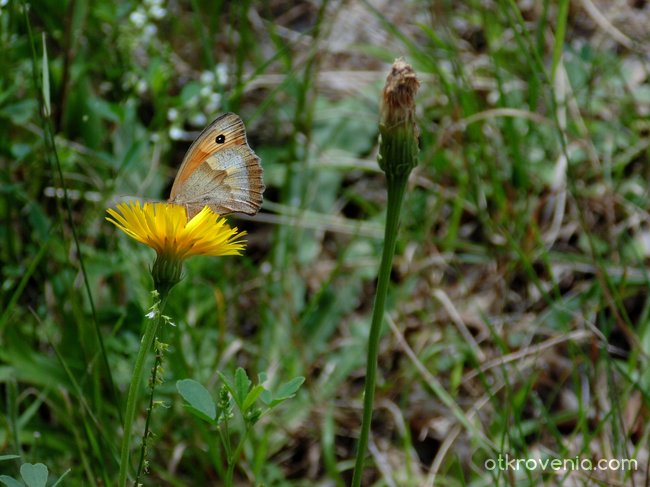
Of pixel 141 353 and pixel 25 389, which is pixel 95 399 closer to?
pixel 25 389

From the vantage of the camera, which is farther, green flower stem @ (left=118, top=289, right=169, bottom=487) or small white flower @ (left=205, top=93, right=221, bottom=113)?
small white flower @ (left=205, top=93, right=221, bottom=113)

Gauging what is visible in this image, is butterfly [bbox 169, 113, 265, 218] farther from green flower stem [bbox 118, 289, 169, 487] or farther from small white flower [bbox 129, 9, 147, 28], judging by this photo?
small white flower [bbox 129, 9, 147, 28]

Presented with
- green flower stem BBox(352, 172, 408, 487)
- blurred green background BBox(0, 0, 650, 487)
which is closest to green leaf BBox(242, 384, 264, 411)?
green flower stem BBox(352, 172, 408, 487)

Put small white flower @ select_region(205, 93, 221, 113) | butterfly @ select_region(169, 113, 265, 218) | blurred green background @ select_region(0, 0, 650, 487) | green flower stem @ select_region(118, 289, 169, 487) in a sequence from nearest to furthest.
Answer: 1. green flower stem @ select_region(118, 289, 169, 487)
2. butterfly @ select_region(169, 113, 265, 218)
3. blurred green background @ select_region(0, 0, 650, 487)
4. small white flower @ select_region(205, 93, 221, 113)

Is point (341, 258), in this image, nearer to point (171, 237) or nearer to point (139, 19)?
point (139, 19)

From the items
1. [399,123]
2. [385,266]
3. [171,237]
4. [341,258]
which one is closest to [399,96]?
[399,123]

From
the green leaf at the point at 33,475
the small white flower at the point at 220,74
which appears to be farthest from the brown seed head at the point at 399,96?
the small white flower at the point at 220,74
